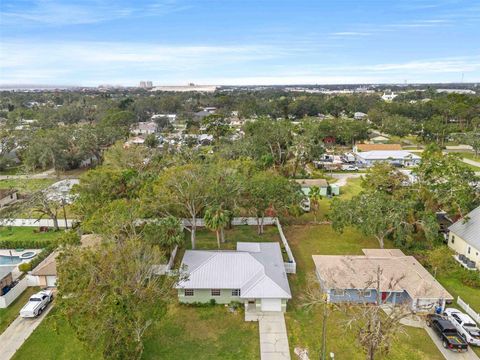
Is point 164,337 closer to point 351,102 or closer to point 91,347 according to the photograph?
point 91,347

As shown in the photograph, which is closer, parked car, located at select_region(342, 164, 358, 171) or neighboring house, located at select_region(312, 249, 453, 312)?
neighboring house, located at select_region(312, 249, 453, 312)

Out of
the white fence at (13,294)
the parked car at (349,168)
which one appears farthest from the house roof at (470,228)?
the white fence at (13,294)

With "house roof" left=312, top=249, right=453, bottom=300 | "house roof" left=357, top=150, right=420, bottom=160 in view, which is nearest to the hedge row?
"house roof" left=312, top=249, right=453, bottom=300

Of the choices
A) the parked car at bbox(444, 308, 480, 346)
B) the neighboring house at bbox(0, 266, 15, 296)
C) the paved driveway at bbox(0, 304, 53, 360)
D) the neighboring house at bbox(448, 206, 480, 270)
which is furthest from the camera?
the neighboring house at bbox(448, 206, 480, 270)

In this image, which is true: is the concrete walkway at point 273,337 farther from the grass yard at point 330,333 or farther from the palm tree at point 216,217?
the palm tree at point 216,217

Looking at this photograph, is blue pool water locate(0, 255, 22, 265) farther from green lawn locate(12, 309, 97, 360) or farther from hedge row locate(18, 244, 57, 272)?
green lawn locate(12, 309, 97, 360)

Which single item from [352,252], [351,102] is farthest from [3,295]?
[351,102]
